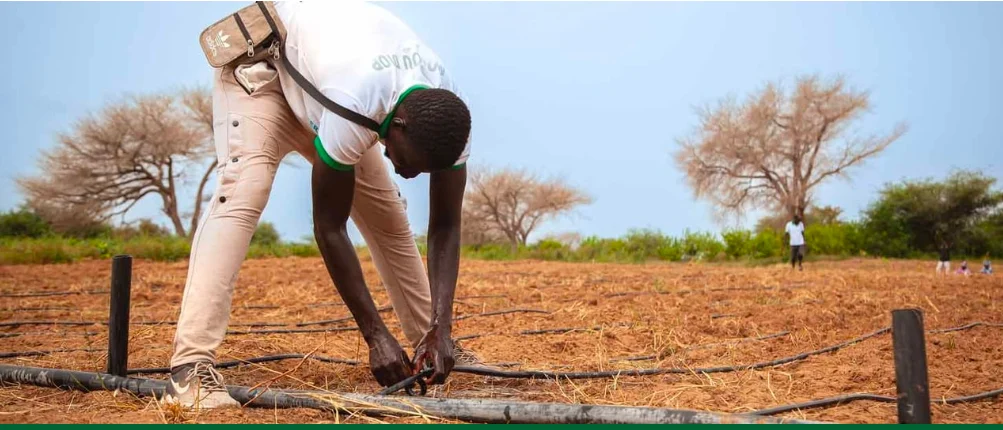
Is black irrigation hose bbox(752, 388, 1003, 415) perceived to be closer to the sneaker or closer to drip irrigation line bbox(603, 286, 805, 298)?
the sneaker

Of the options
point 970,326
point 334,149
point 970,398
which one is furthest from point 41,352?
point 970,326

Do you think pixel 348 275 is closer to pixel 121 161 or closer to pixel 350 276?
pixel 350 276

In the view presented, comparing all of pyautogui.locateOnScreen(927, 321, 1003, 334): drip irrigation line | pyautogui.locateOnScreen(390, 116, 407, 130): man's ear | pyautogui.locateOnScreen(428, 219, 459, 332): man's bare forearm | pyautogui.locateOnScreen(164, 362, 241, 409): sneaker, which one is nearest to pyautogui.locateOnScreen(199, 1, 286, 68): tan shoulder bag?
pyautogui.locateOnScreen(390, 116, 407, 130): man's ear

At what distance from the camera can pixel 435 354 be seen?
2742 mm

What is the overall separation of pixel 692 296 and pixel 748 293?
0.78m

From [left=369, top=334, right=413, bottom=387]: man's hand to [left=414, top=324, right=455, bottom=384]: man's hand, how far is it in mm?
62

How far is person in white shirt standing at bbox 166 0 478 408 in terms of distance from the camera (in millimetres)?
2500

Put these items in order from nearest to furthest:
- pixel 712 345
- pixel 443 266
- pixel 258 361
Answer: pixel 443 266
pixel 258 361
pixel 712 345

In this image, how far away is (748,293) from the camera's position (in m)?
8.12

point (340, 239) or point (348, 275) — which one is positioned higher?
point (340, 239)

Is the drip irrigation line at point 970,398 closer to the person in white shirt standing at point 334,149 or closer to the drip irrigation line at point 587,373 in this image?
the drip irrigation line at point 587,373

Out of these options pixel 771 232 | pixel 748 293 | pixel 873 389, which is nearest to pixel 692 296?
pixel 748 293

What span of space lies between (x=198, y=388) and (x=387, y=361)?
61 centimetres

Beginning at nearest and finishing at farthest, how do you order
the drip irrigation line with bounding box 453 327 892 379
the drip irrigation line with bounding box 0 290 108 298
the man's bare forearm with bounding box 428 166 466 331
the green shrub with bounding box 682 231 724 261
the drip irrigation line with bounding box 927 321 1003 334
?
the man's bare forearm with bounding box 428 166 466 331, the drip irrigation line with bounding box 453 327 892 379, the drip irrigation line with bounding box 927 321 1003 334, the drip irrigation line with bounding box 0 290 108 298, the green shrub with bounding box 682 231 724 261
